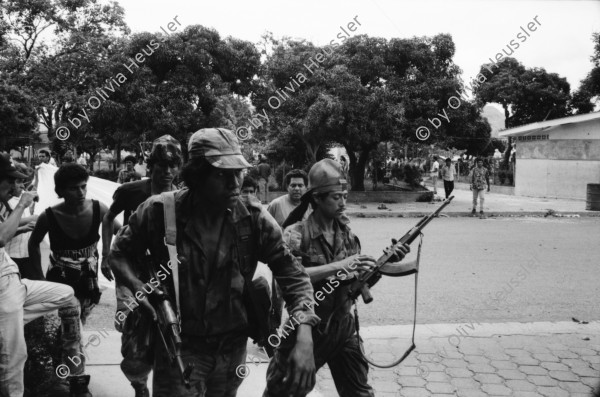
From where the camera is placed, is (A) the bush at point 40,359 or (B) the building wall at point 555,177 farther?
(B) the building wall at point 555,177

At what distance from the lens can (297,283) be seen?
2.39 metres

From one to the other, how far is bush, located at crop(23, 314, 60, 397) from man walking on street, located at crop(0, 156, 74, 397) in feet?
2.05

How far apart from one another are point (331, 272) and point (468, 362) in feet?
7.03

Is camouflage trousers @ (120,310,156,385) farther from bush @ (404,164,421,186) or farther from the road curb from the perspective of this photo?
bush @ (404,164,421,186)

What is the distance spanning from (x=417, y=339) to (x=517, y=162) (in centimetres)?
2112

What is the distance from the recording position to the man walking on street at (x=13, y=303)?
305 centimetres

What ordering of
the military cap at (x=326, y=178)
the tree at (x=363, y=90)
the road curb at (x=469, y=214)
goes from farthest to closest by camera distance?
1. the tree at (x=363, y=90)
2. the road curb at (x=469, y=214)
3. the military cap at (x=326, y=178)

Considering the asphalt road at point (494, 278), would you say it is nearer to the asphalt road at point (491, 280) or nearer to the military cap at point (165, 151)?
the asphalt road at point (491, 280)

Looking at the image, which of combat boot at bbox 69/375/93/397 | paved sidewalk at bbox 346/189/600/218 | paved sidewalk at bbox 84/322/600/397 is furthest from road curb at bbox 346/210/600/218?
combat boot at bbox 69/375/93/397

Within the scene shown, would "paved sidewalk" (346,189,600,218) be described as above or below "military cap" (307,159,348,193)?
below

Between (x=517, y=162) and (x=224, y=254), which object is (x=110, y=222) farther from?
(x=517, y=162)

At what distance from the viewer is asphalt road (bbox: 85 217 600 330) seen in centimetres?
597

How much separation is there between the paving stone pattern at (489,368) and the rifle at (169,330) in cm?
216

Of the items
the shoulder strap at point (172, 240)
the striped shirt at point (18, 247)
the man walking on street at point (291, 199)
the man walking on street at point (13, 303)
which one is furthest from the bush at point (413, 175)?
the shoulder strap at point (172, 240)
